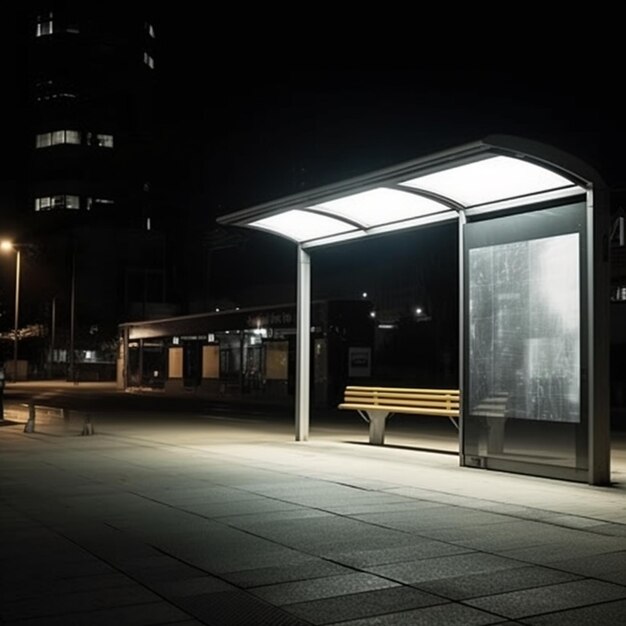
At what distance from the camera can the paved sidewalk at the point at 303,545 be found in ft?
19.2

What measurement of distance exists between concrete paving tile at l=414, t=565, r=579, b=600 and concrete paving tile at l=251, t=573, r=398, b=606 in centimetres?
34

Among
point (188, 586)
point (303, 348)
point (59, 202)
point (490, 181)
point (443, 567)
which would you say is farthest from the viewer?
point (59, 202)

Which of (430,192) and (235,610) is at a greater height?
(430,192)

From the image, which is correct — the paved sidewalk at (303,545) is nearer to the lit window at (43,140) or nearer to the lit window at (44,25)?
the lit window at (43,140)

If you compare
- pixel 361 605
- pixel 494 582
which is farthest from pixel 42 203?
pixel 361 605

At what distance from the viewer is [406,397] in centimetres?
1641

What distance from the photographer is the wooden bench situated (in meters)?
15.5

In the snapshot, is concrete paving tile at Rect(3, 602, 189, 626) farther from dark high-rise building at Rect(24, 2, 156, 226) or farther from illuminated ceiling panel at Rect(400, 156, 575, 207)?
dark high-rise building at Rect(24, 2, 156, 226)

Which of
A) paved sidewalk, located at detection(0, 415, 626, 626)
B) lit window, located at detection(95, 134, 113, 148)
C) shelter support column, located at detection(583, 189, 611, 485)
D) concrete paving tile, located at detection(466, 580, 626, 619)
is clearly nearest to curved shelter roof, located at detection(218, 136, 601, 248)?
shelter support column, located at detection(583, 189, 611, 485)

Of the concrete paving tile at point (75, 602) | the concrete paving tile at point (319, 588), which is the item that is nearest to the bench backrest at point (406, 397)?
the concrete paving tile at point (319, 588)

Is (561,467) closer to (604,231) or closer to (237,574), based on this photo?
(604,231)

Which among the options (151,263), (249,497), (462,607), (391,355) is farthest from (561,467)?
(151,263)

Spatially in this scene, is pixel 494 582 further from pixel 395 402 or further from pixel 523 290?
pixel 395 402

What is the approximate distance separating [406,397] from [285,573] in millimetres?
9840
